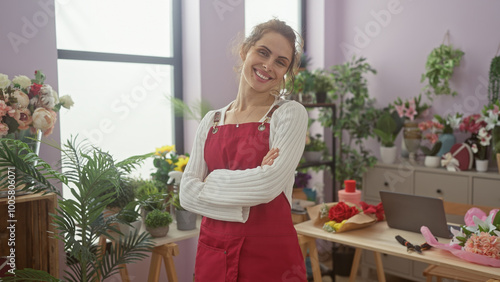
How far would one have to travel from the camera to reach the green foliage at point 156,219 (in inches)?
95.7

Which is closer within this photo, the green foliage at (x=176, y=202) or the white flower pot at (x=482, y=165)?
the green foliage at (x=176, y=202)

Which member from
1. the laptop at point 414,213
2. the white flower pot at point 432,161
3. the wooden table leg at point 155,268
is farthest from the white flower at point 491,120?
the wooden table leg at point 155,268

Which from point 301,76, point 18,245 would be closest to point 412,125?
point 301,76

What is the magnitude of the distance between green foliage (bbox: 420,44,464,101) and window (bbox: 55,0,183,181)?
2.02 m

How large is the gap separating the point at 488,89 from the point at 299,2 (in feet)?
6.32

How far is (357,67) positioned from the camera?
4.03m

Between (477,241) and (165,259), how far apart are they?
4.93 feet

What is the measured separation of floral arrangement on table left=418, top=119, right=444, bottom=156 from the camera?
3647mm

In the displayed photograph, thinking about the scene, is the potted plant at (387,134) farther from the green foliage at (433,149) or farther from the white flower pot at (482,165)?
the white flower pot at (482,165)

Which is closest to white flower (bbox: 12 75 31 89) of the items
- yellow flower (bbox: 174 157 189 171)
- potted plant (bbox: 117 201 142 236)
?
potted plant (bbox: 117 201 142 236)

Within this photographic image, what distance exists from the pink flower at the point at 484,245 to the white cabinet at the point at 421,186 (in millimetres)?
1464

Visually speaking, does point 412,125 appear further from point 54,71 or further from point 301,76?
point 54,71

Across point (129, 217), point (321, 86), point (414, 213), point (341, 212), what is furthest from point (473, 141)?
point (129, 217)

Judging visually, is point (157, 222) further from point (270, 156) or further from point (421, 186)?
point (421, 186)
